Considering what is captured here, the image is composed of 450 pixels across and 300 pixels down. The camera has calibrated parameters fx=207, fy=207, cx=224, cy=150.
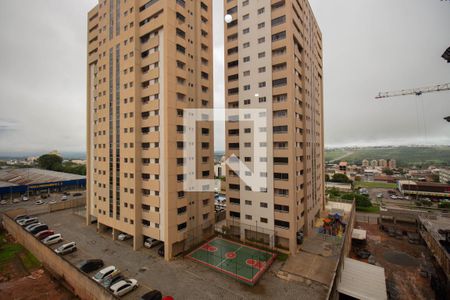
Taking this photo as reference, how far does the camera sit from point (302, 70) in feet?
122

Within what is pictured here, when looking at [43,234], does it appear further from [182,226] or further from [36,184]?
[36,184]

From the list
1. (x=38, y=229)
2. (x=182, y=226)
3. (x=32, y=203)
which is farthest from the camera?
(x=32, y=203)

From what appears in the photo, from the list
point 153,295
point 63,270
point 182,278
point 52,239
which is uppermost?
point 52,239

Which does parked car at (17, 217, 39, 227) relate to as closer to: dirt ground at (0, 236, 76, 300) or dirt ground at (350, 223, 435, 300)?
dirt ground at (0, 236, 76, 300)

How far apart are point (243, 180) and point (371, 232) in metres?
32.1

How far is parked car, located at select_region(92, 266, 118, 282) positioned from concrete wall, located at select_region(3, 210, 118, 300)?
142cm

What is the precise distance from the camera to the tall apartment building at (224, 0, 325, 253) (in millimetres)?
31438

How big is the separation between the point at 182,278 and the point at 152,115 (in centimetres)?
2259

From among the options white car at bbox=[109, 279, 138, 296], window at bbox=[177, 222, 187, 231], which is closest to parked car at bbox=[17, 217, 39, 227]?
white car at bbox=[109, 279, 138, 296]

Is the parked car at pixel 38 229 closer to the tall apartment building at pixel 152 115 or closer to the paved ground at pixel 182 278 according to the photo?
the paved ground at pixel 182 278

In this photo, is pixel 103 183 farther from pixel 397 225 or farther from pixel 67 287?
pixel 397 225

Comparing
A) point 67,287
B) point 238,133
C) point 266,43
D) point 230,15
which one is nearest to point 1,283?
point 67,287

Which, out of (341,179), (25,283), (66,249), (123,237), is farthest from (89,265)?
(341,179)

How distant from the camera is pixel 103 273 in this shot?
24469mm
